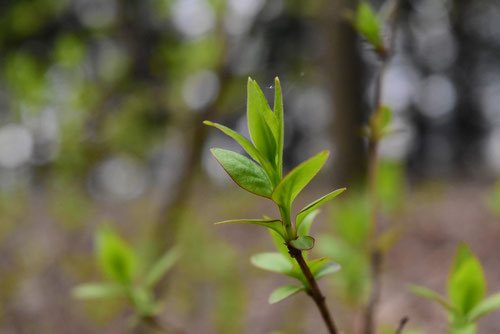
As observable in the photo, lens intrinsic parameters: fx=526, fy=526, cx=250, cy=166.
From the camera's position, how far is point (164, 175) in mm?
1504

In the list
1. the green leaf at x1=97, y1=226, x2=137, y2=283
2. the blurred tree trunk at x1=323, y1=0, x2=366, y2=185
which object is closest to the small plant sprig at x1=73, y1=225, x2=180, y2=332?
the green leaf at x1=97, y1=226, x2=137, y2=283

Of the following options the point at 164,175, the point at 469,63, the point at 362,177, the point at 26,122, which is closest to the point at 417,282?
the point at 164,175

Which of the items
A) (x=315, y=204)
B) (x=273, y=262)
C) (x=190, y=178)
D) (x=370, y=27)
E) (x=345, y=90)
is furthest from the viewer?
(x=345, y=90)

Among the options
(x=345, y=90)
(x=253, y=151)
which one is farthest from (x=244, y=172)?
(x=345, y=90)

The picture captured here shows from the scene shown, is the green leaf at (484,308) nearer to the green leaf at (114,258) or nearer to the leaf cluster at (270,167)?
the leaf cluster at (270,167)

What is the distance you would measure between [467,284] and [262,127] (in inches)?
10.3

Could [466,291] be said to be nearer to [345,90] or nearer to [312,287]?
[312,287]

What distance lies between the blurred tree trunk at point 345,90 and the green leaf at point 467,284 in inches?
81.3

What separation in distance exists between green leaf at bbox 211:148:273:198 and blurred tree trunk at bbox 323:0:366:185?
2225 millimetres

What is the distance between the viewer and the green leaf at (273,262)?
427mm

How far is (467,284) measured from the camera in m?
0.48

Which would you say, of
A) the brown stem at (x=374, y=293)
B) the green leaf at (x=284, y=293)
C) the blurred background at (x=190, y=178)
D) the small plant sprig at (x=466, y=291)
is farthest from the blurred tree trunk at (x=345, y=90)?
the green leaf at (x=284, y=293)

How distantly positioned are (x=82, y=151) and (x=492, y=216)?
A: 173cm

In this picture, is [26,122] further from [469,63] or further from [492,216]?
[469,63]
